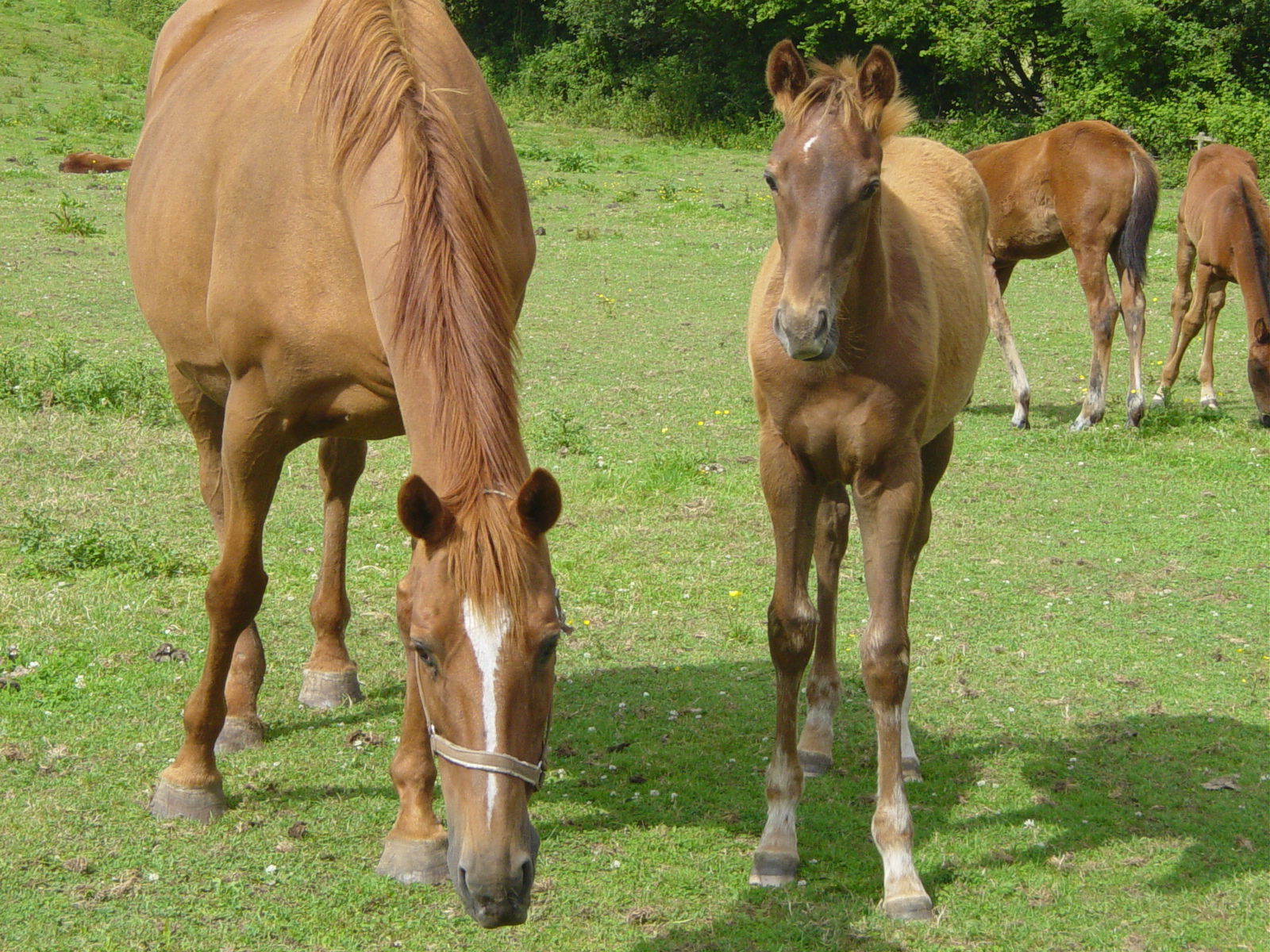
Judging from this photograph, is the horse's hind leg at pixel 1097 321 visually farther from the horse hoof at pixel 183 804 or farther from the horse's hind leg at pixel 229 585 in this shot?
the horse hoof at pixel 183 804

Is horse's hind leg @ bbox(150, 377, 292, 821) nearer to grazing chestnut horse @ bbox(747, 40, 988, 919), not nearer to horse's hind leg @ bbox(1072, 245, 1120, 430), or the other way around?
grazing chestnut horse @ bbox(747, 40, 988, 919)

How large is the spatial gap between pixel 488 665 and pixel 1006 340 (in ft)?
26.9

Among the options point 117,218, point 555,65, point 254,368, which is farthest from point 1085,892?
point 555,65

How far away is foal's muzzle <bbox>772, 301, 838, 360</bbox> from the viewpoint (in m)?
3.14

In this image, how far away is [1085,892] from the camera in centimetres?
362

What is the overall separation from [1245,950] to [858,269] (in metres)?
2.18

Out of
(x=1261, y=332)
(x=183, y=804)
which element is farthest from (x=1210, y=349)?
(x=183, y=804)

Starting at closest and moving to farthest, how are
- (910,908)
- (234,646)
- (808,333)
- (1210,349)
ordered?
(808,333), (910,908), (234,646), (1210,349)

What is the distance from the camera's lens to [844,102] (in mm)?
3371

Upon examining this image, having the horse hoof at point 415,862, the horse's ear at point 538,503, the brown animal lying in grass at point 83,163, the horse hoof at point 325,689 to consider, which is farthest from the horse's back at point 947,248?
the brown animal lying in grass at point 83,163

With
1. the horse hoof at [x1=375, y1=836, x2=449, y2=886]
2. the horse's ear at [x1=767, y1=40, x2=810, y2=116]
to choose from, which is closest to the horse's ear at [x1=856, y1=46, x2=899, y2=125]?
the horse's ear at [x1=767, y1=40, x2=810, y2=116]

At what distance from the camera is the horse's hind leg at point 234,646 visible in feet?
14.7

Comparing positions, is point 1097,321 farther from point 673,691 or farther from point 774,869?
point 774,869

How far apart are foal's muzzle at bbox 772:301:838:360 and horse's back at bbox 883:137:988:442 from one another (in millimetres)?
722
